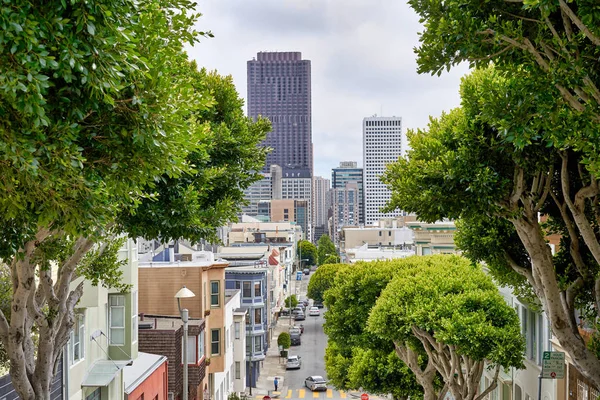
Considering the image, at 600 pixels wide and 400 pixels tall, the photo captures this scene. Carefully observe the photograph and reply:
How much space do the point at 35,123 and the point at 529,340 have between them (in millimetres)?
22890

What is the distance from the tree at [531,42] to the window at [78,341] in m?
11.9

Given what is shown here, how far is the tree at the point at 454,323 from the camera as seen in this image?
72.9 ft

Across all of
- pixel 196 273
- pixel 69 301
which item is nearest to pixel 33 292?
pixel 69 301

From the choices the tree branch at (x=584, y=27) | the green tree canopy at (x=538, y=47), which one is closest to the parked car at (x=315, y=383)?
the green tree canopy at (x=538, y=47)

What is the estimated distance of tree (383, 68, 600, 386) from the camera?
10781mm

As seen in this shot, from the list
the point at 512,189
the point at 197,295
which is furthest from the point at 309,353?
the point at 512,189

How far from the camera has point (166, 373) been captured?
25656 mm

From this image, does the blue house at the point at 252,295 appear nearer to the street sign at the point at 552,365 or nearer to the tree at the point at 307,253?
the street sign at the point at 552,365

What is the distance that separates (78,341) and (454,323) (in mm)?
11339

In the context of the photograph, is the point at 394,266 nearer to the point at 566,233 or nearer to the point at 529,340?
the point at 529,340

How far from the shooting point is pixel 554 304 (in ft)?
38.8

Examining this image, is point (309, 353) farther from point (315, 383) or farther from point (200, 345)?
point (200, 345)

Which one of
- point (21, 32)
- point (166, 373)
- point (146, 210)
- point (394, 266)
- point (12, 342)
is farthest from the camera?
point (394, 266)

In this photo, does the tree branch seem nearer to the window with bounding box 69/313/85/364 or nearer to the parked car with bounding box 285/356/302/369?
the window with bounding box 69/313/85/364
